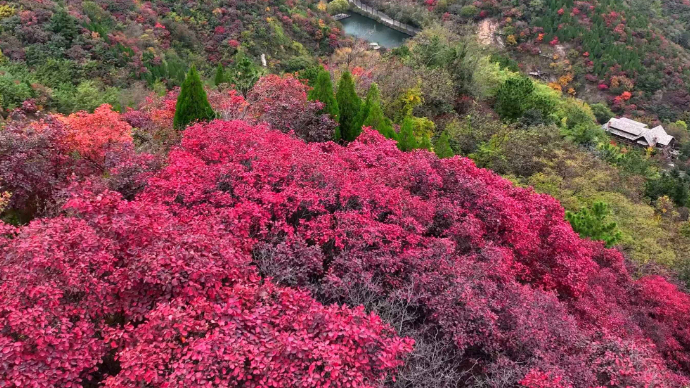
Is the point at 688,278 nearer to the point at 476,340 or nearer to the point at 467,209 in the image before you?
the point at 467,209

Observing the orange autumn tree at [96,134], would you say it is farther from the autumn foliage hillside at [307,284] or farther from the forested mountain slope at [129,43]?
the forested mountain slope at [129,43]

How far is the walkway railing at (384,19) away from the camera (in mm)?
59125

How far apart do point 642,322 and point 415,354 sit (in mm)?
8918

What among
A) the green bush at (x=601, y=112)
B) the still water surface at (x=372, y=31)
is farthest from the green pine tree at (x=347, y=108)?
the still water surface at (x=372, y=31)

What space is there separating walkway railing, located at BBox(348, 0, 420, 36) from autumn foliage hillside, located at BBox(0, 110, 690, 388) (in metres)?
52.2

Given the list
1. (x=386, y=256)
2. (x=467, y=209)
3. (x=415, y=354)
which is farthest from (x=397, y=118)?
(x=415, y=354)

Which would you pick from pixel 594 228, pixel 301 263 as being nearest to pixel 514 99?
pixel 594 228

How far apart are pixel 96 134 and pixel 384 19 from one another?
186 feet

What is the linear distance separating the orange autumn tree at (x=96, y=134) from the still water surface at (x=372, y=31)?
47.6 metres

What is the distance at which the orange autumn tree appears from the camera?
36.3 feet

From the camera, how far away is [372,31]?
59469 millimetres

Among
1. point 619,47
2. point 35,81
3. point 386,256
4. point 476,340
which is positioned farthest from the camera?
point 619,47

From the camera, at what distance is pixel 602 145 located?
96.1ft

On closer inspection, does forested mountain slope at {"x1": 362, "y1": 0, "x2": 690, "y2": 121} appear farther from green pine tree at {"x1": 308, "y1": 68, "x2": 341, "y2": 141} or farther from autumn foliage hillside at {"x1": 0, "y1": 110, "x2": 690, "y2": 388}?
autumn foliage hillside at {"x1": 0, "y1": 110, "x2": 690, "y2": 388}
